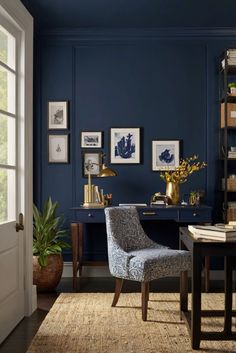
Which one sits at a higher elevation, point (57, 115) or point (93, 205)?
point (57, 115)

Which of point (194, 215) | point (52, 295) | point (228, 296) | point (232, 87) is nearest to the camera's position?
point (228, 296)

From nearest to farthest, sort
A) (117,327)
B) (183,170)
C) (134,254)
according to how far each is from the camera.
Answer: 1. (117,327)
2. (134,254)
3. (183,170)

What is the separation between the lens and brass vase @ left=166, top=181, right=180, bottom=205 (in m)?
6.02

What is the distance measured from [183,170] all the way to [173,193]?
1.50 feet

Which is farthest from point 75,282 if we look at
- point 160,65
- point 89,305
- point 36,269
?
point 160,65

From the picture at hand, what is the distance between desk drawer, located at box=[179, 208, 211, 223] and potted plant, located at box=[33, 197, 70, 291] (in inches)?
50.0

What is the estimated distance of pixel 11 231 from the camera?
4133 millimetres

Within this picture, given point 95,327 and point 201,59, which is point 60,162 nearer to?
point 201,59

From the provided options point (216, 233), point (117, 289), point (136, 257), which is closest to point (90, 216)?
point (117, 289)

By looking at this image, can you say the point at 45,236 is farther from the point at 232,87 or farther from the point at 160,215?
the point at 232,87

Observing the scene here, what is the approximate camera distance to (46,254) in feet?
18.5

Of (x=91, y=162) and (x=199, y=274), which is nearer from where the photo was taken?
(x=199, y=274)

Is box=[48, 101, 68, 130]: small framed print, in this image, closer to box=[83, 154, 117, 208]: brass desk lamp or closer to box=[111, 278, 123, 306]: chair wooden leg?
box=[83, 154, 117, 208]: brass desk lamp

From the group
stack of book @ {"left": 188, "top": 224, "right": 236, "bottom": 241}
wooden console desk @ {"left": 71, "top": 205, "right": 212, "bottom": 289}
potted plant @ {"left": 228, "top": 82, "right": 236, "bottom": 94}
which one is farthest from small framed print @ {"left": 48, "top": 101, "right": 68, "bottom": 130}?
stack of book @ {"left": 188, "top": 224, "right": 236, "bottom": 241}
